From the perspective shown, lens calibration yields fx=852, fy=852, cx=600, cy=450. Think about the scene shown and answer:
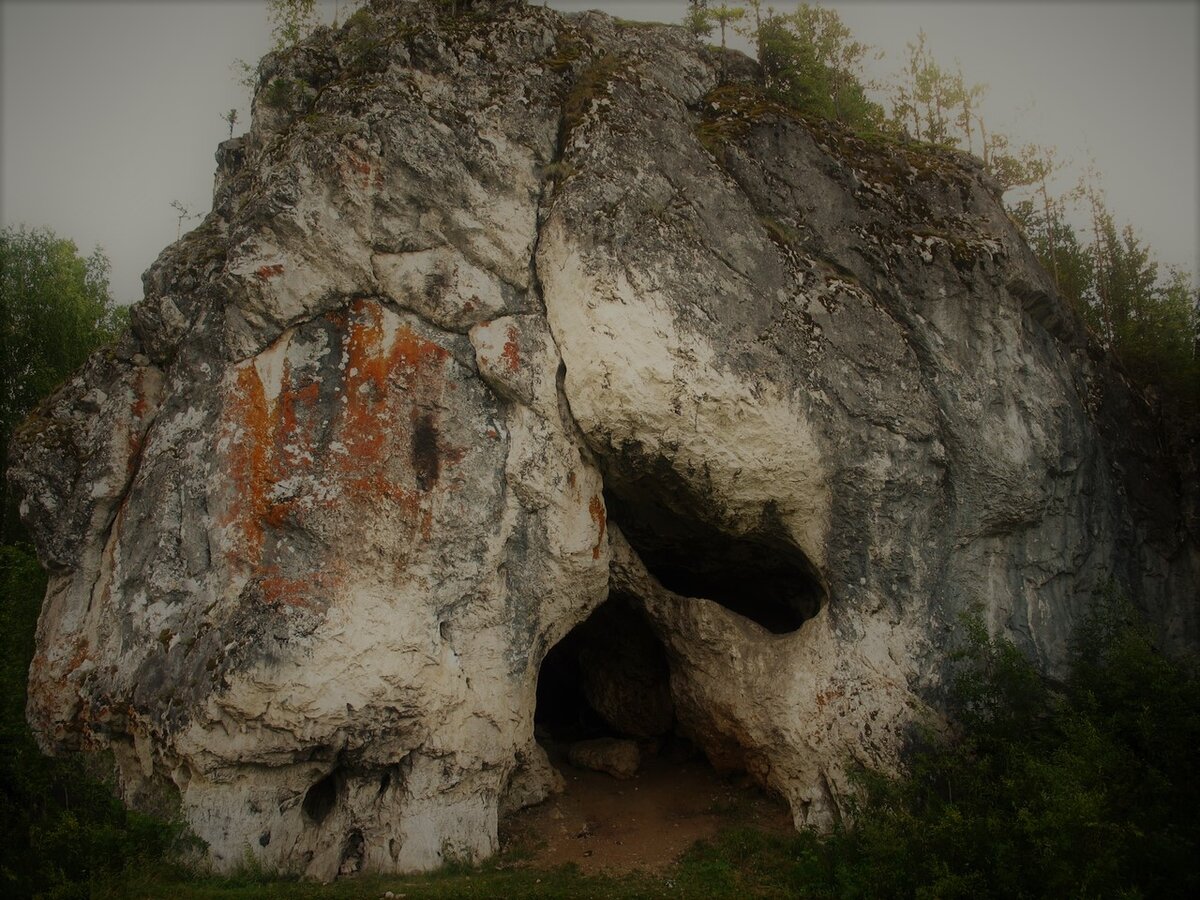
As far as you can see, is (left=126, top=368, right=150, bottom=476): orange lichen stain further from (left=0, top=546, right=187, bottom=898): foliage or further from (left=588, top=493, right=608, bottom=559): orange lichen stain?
(left=588, top=493, right=608, bottom=559): orange lichen stain

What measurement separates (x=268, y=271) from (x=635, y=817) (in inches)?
383

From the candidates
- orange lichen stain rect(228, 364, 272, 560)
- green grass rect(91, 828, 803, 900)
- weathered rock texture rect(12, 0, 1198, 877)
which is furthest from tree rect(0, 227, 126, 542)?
green grass rect(91, 828, 803, 900)

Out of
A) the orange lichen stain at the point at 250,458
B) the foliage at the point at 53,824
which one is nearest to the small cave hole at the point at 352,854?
the foliage at the point at 53,824

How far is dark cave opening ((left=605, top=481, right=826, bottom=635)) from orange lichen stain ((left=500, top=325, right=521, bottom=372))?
253cm

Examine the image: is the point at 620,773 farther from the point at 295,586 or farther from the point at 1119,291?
the point at 1119,291

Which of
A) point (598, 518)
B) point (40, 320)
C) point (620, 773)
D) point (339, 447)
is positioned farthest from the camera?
point (40, 320)

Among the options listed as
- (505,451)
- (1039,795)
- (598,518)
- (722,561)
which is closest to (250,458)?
(505,451)

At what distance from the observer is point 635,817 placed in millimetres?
13359

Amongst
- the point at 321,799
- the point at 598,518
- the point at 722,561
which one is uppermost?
the point at 598,518

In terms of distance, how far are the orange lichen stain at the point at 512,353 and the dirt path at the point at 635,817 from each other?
22.0ft

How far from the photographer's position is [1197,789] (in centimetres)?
976

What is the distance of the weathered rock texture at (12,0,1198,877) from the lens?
34.8 feet

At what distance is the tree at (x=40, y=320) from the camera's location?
17250 millimetres

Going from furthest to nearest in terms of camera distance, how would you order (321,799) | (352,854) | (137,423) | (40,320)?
(40,320) < (137,423) < (321,799) < (352,854)
